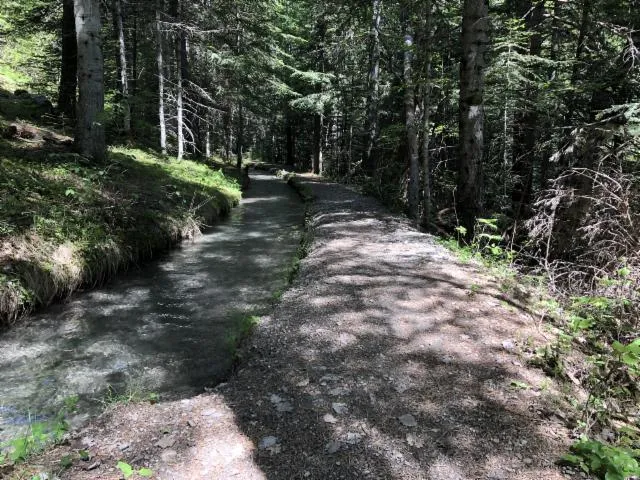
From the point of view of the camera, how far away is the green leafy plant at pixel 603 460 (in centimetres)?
249

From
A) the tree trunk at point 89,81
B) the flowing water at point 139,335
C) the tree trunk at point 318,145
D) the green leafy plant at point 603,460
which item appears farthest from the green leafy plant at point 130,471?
the tree trunk at point 318,145

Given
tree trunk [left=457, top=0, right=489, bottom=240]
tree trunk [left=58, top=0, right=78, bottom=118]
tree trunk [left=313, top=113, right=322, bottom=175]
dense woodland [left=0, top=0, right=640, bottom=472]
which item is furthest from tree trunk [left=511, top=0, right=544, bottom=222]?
tree trunk [left=313, top=113, right=322, bottom=175]

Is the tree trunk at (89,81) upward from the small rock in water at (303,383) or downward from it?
upward

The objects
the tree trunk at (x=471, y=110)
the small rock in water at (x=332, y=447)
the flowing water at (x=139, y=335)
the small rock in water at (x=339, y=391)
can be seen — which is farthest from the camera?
the tree trunk at (x=471, y=110)

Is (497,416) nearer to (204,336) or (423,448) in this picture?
(423,448)

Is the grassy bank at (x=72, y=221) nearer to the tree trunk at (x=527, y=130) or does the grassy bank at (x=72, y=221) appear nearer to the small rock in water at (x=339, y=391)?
the small rock in water at (x=339, y=391)

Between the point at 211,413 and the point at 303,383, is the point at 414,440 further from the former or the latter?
the point at 211,413

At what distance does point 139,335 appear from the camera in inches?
233

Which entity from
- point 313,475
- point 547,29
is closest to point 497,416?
point 313,475

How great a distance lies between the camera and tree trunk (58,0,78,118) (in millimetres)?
13266

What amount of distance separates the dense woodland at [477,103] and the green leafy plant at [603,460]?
2.06ft

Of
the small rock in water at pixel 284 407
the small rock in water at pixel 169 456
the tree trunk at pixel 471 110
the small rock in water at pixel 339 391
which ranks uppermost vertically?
the tree trunk at pixel 471 110

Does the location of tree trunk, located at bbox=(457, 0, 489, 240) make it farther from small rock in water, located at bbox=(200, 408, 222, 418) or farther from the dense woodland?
small rock in water, located at bbox=(200, 408, 222, 418)

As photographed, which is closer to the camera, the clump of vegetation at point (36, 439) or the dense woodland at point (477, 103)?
the clump of vegetation at point (36, 439)
